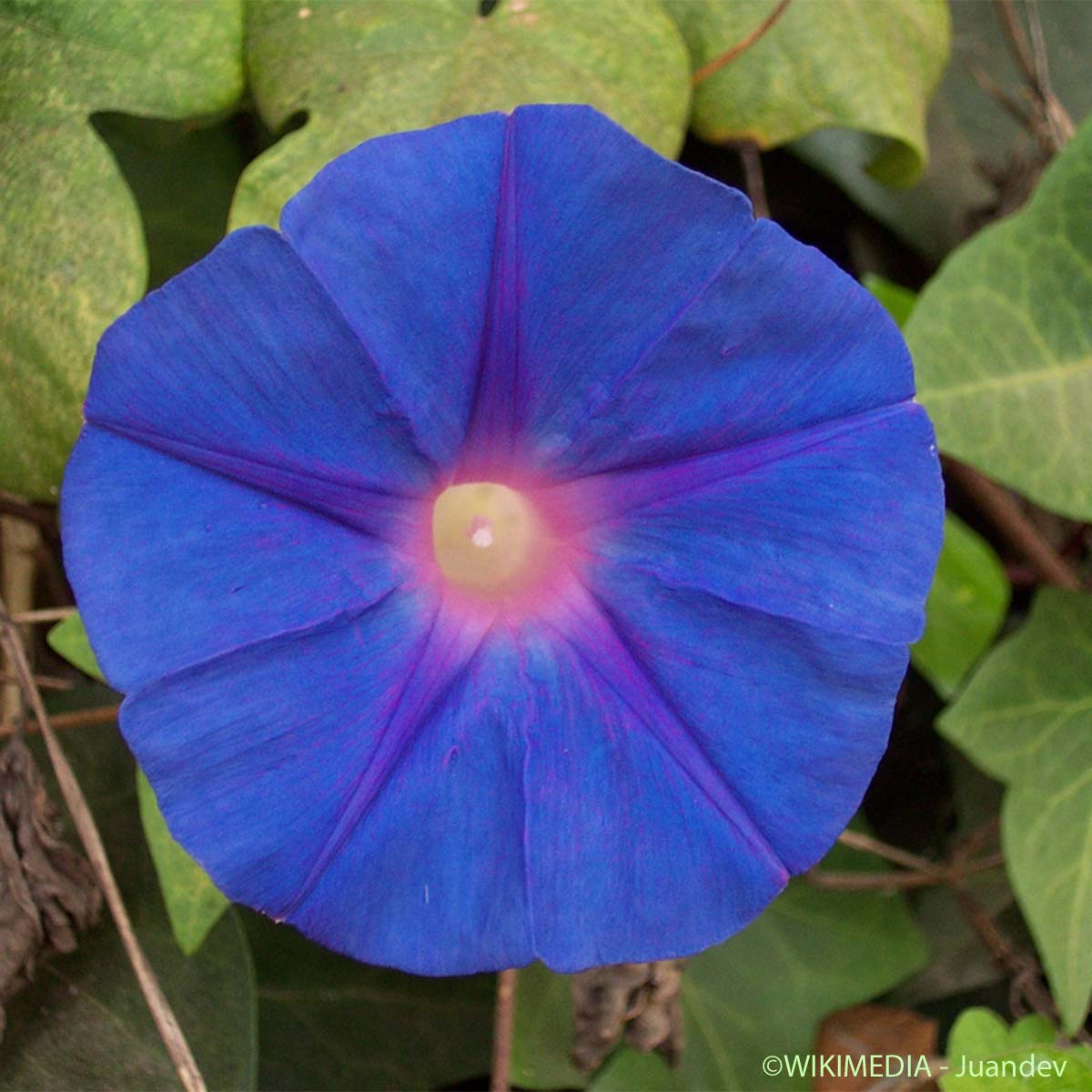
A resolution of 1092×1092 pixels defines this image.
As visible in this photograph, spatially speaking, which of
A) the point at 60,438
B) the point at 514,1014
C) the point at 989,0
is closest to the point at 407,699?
the point at 60,438

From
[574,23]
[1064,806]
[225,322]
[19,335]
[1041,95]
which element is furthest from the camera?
[1041,95]

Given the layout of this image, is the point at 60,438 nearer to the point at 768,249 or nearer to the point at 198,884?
the point at 198,884

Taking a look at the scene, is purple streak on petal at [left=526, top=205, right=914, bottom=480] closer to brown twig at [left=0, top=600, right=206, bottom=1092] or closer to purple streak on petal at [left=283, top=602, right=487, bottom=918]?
purple streak on petal at [left=283, top=602, right=487, bottom=918]

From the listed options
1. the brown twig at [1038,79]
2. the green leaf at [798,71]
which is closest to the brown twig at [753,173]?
the green leaf at [798,71]

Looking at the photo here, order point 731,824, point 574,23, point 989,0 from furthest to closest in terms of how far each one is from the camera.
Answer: point 989,0
point 574,23
point 731,824

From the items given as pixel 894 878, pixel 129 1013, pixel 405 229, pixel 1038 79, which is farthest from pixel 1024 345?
pixel 129 1013

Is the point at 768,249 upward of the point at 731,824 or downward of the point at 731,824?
upward
